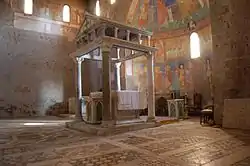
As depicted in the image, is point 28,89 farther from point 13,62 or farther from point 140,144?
point 140,144

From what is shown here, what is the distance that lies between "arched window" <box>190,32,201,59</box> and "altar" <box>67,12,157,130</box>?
532 cm

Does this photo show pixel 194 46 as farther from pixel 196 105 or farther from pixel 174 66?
pixel 196 105

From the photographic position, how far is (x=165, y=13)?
1380 centimetres

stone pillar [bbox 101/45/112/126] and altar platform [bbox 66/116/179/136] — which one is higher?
stone pillar [bbox 101/45/112/126]

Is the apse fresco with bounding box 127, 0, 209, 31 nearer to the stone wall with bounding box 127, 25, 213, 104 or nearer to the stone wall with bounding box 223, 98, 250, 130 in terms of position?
the stone wall with bounding box 127, 25, 213, 104

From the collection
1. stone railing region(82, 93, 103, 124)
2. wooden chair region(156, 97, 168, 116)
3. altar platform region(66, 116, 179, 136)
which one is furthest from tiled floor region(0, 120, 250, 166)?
wooden chair region(156, 97, 168, 116)

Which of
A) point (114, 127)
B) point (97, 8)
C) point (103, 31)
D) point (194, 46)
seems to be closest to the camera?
point (114, 127)

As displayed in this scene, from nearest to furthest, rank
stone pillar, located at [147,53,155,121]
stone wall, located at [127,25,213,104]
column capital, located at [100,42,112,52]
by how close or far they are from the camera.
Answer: column capital, located at [100,42,112,52]
stone pillar, located at [147,53,155,121]
stone wall, located at [127,25,213,104]

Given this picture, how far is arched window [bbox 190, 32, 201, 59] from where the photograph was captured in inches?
504

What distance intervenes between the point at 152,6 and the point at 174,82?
5464 mm

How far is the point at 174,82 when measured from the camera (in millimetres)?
13609

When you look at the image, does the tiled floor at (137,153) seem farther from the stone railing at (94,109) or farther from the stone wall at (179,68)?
the stone wall at (179,68)

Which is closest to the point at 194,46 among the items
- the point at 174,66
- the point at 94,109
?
the point at 174,66

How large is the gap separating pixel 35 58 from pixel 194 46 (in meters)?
11.2
